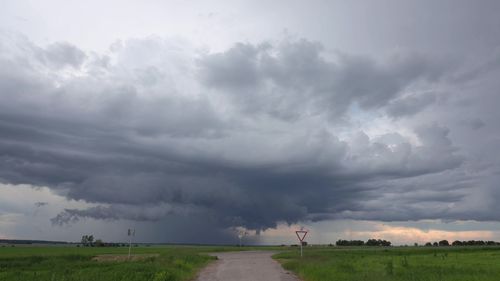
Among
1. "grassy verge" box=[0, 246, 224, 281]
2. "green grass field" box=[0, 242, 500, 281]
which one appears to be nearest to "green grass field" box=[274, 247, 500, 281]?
"green grass field" box=[0, 242, 500, 281]

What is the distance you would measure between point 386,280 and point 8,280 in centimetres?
2177

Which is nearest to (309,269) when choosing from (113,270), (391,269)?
(391,269)

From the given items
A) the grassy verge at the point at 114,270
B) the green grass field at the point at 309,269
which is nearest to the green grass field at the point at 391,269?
the green grass field at the point at 309,269

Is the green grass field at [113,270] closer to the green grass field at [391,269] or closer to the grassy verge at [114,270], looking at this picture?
the grassy verge at [114,270]

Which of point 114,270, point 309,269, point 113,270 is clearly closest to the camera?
point 309,269

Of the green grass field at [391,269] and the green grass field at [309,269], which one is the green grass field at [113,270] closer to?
the green grass field at [309,269]

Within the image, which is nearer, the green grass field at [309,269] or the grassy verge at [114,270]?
the grassy verge at [114,270]

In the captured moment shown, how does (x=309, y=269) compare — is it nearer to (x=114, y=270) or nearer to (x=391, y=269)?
(x=391, y=269)

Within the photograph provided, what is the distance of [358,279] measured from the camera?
78.0 feet

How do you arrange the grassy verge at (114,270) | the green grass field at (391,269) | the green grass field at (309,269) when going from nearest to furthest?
the grassy verge at (114,270)
the green grass field at (309,269)
the green grass field at (391,269)

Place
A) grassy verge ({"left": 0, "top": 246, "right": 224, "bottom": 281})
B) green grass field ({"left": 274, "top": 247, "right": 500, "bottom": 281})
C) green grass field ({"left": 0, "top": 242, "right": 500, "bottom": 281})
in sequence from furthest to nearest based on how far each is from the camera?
green grass field ({"left": 274, "top": 247, "right": 500, "bottom": 281}), green grass field ({"left": 0, "top": 242, "right": 500, "bottom": 281}), grassy verge ({"left": 0, "top": 246, "right": 224, "bottom": 281})

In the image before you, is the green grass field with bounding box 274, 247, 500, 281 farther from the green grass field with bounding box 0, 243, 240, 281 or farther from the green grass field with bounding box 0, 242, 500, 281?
the green grass field with bounding box 0, 243, 240, 281

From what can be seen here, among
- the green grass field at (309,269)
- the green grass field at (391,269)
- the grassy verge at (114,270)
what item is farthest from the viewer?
the green grass field at (391,269)

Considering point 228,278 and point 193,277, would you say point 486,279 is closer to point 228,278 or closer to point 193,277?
point 228,278
